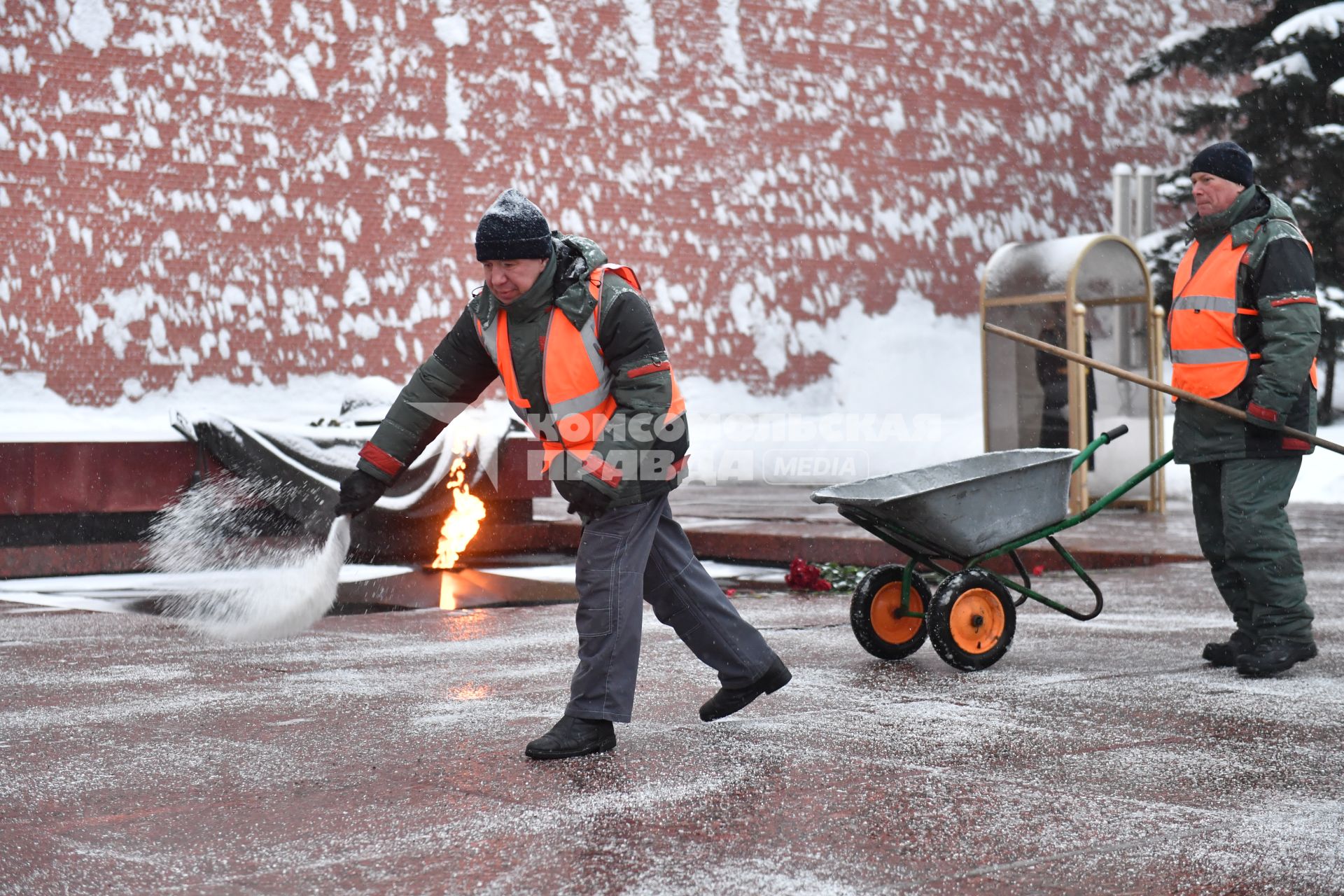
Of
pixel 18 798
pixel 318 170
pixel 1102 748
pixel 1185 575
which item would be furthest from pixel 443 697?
pixel 318 170

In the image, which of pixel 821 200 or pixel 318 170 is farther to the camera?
pixel 821 200

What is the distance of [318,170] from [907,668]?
15131 millimetres

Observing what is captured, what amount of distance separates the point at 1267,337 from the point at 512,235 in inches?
106

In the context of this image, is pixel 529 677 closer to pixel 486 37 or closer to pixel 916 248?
pixel 486 37

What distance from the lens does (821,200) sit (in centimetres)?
2322

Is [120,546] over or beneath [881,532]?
beneath

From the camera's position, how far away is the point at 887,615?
19.2 ft

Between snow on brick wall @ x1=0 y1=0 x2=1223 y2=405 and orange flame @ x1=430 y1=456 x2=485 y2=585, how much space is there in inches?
346

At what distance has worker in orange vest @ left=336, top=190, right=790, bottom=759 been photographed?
4176 millimetres

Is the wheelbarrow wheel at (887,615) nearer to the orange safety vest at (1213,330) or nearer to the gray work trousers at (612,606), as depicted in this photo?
the orange safety vest at (1213,330)

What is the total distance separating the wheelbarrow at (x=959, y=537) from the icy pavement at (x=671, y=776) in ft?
0.50

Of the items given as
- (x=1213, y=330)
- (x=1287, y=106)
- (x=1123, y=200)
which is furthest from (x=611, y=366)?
(x=1287, y=106)

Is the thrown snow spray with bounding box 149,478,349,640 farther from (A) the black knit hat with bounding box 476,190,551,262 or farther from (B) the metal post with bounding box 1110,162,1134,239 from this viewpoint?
(B) the metal post with bounding box 1110,162,1134,239

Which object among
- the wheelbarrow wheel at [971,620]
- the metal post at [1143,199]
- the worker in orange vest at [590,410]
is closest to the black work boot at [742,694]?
the worker in orange vest at [590,410]
